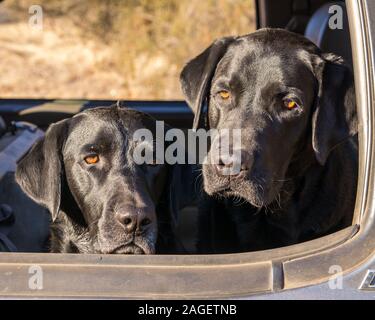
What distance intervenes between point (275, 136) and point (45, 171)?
91cm

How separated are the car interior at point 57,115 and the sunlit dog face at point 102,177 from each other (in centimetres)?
33

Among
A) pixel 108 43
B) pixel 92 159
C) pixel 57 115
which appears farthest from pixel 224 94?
pixel 108 43

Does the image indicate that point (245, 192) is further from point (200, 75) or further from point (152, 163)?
point (200, 75)

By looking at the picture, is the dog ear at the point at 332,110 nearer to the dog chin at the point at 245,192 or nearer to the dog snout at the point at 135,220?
the dog chin at the point at 245,192

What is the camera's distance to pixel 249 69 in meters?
3.23

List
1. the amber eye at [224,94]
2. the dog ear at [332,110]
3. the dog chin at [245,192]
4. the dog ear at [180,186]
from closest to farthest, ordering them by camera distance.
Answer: the dog chin at [245,192] → the dog ear at [332,110] → the amber eye at [224,94] → the dog ear at [180,186]

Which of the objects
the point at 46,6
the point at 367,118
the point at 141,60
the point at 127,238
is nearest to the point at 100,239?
the point at 127,238

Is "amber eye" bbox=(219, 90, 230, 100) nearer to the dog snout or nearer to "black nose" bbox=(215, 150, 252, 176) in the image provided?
"black nose" bbox=(215, 150, 252, 176)

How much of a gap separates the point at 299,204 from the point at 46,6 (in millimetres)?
9665

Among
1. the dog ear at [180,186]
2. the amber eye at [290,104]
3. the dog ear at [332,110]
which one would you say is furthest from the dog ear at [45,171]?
the dog ear at [332,110]

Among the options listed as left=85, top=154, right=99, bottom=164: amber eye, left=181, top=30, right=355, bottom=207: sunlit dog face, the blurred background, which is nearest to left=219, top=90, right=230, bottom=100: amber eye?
left=181, top=30, right=355, bottom=207: sunlit dog face

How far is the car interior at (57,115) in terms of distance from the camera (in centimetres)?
380

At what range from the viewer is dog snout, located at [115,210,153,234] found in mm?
2918
